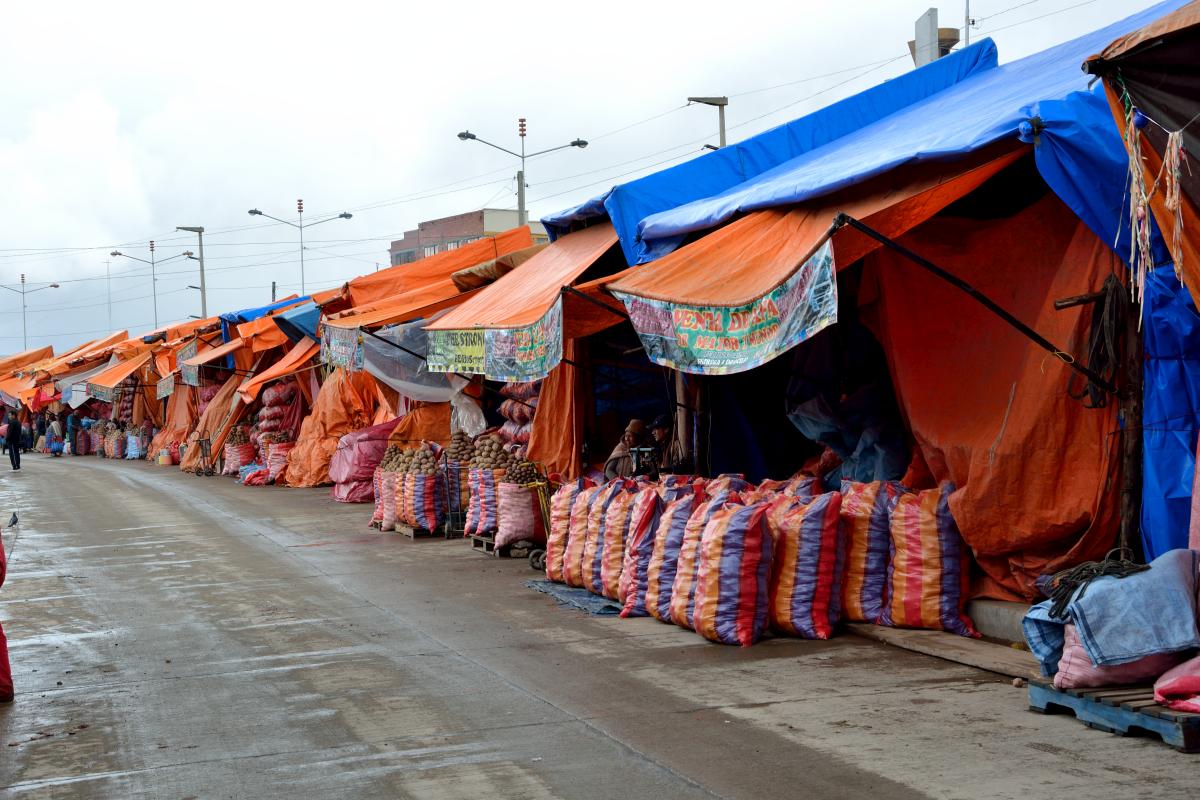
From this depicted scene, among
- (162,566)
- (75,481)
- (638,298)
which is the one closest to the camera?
(638,298)

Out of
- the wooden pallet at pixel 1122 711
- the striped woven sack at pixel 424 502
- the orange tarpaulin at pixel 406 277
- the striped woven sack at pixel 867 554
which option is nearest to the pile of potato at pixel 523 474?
the striped woven sack at pixel 424 502

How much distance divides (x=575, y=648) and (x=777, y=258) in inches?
123

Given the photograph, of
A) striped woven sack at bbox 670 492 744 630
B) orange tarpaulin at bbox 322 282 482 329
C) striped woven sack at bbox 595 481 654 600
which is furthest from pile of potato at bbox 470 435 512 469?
striped woven sack at bbox 670 492 744 630

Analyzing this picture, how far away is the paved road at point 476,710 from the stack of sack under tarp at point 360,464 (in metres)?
8.96

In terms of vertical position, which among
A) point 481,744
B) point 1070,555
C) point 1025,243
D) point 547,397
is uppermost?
point 1025,243

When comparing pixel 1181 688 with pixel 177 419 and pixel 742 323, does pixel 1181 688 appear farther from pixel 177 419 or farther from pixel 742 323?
pixel 177 419

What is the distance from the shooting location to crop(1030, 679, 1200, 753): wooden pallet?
5391mm

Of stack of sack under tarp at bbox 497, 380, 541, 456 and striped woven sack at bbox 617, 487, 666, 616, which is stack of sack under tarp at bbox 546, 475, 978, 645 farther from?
stack of sack under tarp at bbox 497, 380, 541, 456

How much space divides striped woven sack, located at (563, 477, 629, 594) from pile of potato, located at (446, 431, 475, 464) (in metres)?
5.47

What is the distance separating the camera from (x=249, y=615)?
10477 mm

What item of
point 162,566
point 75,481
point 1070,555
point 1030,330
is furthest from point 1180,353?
point 75,481

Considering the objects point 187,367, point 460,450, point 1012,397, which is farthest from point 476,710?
point 187,367

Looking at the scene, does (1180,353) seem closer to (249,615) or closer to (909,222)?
(909,222)

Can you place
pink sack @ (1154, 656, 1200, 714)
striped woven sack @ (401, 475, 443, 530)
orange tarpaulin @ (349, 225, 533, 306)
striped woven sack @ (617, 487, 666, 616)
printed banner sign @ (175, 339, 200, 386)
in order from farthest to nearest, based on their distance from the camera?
printed banner sign @ (175, 339, 200, 386), orange tarpaulin @ (349, 225, 533, 306), striped woven sack @ (401, 475, 443, 530), striped woven sack @ (617, 487, 666, 616), pink sack @ (1154, 656, 1200, 714)
